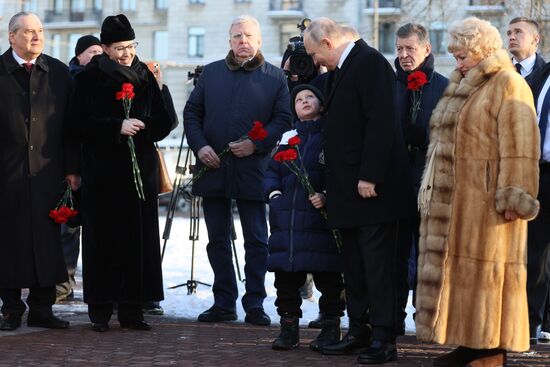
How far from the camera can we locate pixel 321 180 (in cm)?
827

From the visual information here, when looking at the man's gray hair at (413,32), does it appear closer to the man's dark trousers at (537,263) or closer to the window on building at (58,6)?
the man's dark trousers at (537,263)

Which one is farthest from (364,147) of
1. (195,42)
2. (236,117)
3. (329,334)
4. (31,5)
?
(31,5)

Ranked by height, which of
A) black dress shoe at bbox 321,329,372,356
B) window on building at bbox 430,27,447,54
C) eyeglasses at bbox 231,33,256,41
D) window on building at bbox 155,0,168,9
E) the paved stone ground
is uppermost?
window on building at bbox 155,0,168,9

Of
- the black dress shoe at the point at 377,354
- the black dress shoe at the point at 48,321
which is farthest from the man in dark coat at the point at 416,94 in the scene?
the black dress shoe at the point at 48,321

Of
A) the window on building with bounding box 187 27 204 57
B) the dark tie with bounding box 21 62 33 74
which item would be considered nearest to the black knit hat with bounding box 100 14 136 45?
the dark tie with bounding box 21 62 33 74

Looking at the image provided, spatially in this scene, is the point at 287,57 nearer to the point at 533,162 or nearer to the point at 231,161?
the point at 231,161

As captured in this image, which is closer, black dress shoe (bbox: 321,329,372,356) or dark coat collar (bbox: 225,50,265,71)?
black dress shoe (bbox: 321,329,372,356)

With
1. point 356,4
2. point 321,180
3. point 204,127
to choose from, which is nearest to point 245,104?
point 204,127

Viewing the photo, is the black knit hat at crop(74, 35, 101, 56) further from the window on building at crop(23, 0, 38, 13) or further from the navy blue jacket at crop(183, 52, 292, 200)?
the window on building at crop(23, 0, 38, 13)

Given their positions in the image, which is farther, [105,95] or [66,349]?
[105,95]

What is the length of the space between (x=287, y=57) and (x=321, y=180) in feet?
9.09

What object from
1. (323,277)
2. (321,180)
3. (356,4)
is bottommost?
(323,277)

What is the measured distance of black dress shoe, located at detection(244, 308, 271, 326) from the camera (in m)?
9.65

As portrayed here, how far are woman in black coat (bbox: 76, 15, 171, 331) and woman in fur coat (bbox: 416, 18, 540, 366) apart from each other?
8.23 feet
